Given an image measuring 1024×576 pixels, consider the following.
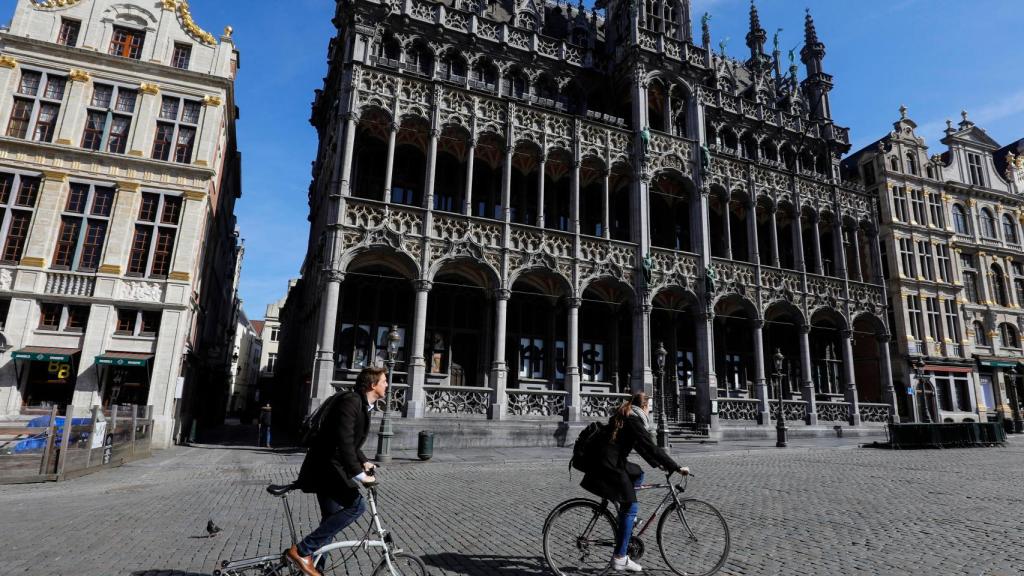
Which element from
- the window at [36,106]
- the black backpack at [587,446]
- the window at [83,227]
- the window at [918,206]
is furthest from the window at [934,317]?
the window at [36,106]

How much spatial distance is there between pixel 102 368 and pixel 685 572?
2114 centimetres

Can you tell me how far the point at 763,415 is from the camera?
2523 cm

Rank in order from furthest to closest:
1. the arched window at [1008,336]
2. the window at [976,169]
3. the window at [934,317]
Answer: the window at [976,169]
the arched window at [1008,336]
the window at [934,317]

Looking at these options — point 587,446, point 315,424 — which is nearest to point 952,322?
point 587,446

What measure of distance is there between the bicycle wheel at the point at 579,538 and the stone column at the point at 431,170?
17076mm

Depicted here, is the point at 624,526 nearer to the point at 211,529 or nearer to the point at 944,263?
the point at 211,529

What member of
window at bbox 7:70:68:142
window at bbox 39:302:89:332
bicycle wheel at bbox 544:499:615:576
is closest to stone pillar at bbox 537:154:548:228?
window at bbox 39:302:89:332

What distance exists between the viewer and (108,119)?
68.8 ft

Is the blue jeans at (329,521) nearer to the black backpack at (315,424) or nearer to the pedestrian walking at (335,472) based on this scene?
the pedestrian walking at (335,472)

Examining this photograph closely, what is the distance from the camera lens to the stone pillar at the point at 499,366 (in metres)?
20.4

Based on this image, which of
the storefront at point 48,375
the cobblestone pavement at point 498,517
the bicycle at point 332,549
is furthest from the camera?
the storefront at point 48,375

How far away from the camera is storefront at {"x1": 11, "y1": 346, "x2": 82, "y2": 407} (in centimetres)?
1848

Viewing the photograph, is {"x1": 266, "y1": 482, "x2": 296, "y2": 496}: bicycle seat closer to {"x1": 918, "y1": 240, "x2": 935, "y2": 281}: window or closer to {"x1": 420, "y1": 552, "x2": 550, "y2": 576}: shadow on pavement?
{"x1": 420, "y1": 552, "x2": 550, "y2": 576}: shadow on pavement

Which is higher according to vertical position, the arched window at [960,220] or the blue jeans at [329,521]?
the arched window at [960,220]
